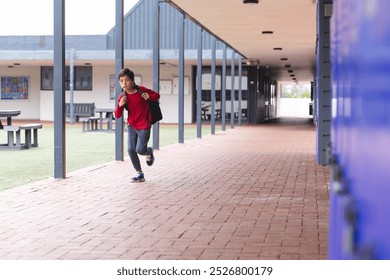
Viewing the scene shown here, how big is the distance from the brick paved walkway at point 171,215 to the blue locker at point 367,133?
3.05m

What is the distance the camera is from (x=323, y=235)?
4.95 meters

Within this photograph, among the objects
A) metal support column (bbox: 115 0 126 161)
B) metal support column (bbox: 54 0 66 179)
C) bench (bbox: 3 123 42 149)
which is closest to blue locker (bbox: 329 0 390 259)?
metal support column (bbox: 54 0 66 179)

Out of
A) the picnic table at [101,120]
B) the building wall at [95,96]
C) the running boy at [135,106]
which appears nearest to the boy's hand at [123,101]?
the running boy at [135,106]

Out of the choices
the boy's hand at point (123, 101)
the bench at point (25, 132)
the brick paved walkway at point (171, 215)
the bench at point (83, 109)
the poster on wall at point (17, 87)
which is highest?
the poster on wall at point (17, 87)

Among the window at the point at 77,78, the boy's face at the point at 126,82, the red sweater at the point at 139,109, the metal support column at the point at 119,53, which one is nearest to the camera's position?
the boy's face at the point at 126,82

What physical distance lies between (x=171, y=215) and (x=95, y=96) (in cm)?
2700

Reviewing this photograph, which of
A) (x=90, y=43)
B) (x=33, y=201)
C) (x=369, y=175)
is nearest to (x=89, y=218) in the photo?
(x=33, y=201)

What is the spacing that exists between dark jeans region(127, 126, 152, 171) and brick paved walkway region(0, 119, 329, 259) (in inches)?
12.6

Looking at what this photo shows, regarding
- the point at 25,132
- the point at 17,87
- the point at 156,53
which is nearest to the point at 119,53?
the point at 156,53

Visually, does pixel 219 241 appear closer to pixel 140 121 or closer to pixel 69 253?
pixel 69 253

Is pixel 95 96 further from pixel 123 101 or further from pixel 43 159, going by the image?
pixel 123 101

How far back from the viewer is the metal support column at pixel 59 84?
27.5ft

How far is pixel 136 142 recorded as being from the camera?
8266 mm

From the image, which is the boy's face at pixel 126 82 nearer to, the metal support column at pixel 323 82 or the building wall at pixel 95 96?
the metal support column at pixel 323 82
